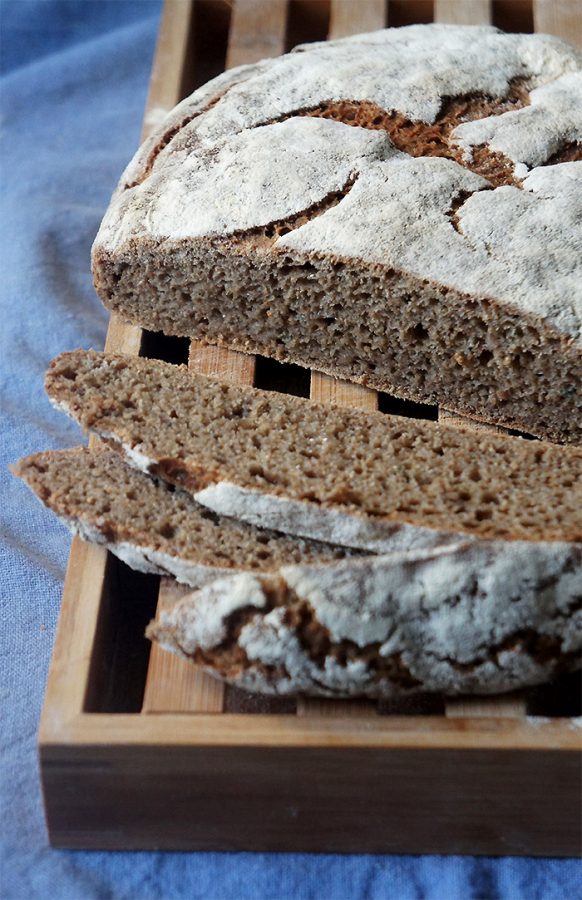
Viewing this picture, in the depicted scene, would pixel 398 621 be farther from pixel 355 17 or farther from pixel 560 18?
pixel 560 18

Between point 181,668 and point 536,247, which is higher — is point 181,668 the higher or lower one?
the lower one

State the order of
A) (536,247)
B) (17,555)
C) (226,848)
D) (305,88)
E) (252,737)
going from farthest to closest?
(305,88) → (17,555) → (536,247) → (226,848) → (252,737)

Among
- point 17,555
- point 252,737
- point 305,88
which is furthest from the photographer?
point 305,88

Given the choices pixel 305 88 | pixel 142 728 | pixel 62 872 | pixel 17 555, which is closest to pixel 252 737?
pixel 142 728

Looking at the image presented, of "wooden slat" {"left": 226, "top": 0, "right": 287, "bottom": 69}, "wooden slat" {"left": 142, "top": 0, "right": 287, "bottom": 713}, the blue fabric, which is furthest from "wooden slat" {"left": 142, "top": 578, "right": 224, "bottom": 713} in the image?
"wooden slat" {"left": 226, "top": 0, "right": 287, "bottom": 69}

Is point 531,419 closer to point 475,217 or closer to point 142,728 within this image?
point 475,217

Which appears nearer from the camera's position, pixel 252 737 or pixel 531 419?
pixel 252 737

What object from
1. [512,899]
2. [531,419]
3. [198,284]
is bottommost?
[512,899]

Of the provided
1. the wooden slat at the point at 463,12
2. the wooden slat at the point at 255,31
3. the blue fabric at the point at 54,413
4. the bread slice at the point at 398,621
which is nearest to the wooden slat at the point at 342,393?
the blue fabric at the point at 54,413
